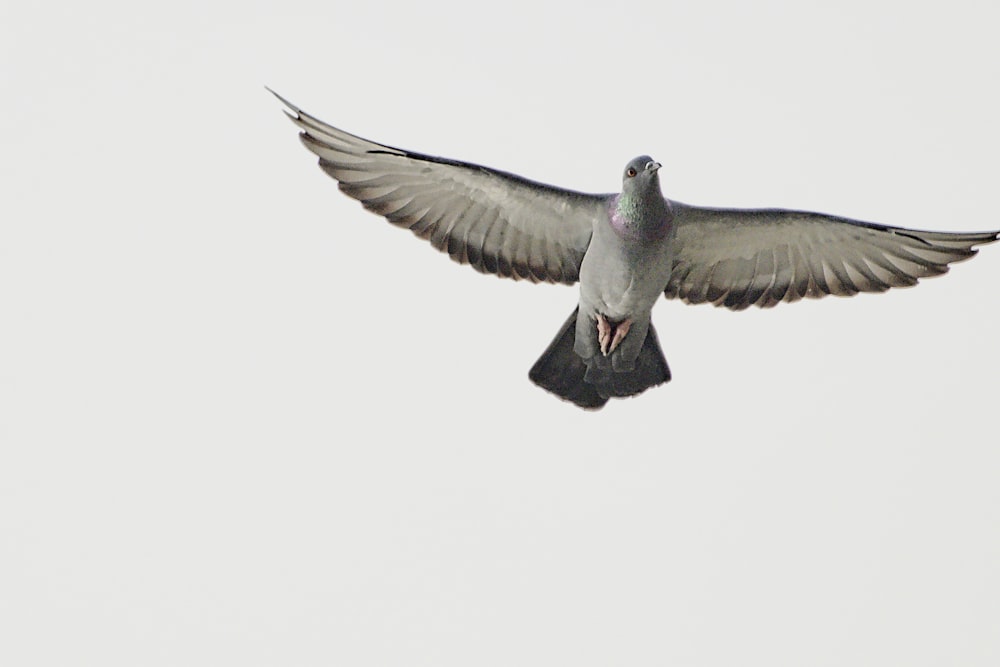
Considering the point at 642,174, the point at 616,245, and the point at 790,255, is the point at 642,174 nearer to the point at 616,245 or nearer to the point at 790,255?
the point at 616,245

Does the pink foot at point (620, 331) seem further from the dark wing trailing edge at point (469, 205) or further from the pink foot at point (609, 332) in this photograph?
→ the dark wing trailing edge at point (469, 205)

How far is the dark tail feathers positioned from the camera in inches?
539

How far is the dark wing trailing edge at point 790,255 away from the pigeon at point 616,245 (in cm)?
1

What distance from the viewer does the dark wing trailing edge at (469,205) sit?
12.8 meters

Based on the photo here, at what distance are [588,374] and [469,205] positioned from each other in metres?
1.85

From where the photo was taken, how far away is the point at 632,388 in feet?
45.0

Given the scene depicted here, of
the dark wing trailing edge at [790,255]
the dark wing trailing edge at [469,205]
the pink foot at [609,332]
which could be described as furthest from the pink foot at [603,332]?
the dark wing trailing edge at [790,255]

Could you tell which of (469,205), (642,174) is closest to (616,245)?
(642,174)

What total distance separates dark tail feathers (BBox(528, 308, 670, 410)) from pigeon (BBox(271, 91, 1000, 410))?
1cm

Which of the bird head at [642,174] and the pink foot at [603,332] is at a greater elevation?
the bird head at [642,174]

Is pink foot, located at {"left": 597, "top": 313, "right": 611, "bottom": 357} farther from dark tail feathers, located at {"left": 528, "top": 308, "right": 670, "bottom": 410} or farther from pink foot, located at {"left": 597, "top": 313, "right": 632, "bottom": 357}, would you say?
dark tail feathers, located at {"left": 528, "top": 308, "right": 670, "bottom": 410}

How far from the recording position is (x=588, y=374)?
13750 millimetres

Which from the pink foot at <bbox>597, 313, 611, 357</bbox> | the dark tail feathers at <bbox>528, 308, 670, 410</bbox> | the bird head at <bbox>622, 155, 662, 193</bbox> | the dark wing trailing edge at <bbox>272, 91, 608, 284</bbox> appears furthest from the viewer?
the dark tail feathers at <bbox>528, 308, 670, 410</bbox>

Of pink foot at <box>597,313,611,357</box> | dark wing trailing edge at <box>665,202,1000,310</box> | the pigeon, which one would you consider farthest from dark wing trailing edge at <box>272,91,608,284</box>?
dark wing trailing edge at <box>665,202,1000,310</box>
